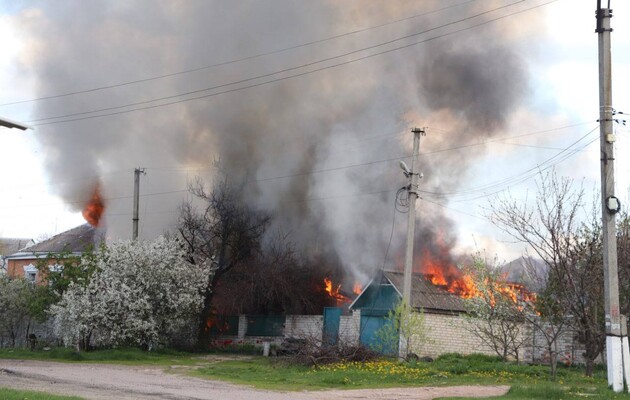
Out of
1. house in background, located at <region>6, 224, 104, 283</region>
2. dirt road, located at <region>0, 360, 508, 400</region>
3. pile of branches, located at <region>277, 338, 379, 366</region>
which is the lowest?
dirt road, located at <region>0, 360, 508, 400</region>

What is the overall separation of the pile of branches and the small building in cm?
475

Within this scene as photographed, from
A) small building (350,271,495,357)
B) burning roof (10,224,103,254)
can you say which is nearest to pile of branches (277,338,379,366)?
small building (350,271,495,357)

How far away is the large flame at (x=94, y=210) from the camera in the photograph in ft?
134

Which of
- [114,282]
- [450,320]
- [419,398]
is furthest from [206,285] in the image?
[419,398]

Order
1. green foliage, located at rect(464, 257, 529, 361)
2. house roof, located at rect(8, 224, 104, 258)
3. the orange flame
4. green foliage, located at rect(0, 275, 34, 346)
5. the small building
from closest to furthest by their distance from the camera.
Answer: green foliage, located at rect(464, 257, 529, 361), the small building, green foliage, located at rect(0, 275, 34, 346), the orange flame, house roof, located at rect(8, 224, 104, 258)

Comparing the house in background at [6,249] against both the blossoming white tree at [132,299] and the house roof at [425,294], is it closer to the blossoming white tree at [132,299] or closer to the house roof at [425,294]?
the blossoming white tree at [132,299]

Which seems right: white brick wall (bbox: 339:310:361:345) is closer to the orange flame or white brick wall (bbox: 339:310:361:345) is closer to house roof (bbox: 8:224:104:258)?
the orange flame

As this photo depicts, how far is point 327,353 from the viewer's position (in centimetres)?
2525

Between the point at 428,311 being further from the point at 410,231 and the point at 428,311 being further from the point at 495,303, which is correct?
the point at 495,303

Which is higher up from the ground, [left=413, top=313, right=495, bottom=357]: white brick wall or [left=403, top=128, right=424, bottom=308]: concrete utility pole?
[left=403, top=128, right=424, bottom=308]: concrete utility pole

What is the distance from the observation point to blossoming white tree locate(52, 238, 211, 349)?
32.0 metres

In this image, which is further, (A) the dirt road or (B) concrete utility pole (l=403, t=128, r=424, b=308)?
(B) concrete utility pole (l=403, t=128, r=424, b=308)

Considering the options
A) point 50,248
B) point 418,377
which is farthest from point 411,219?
point 50,248

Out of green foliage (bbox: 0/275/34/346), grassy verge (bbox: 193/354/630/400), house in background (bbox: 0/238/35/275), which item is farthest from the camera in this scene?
house in background (bbox: 0/238/35/275)
